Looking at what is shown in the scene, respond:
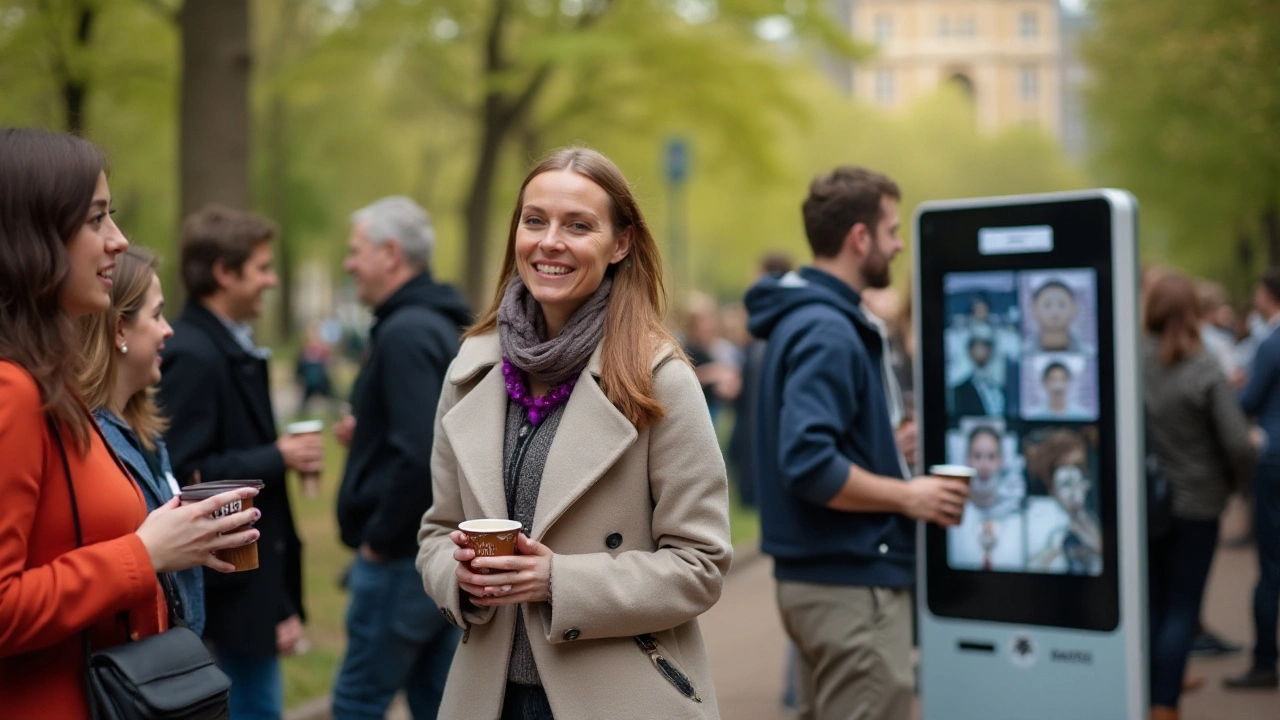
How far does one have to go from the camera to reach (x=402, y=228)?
16.7 feet

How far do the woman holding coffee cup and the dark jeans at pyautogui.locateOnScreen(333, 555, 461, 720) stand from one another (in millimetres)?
1742

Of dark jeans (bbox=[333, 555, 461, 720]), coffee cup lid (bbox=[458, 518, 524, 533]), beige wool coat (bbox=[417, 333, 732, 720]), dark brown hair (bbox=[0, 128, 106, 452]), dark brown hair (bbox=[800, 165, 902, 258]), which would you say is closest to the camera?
dark brown hair (bbox=[0, 128, 106, 452])

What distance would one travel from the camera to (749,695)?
25.1 feet

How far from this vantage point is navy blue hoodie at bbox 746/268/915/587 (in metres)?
4.23

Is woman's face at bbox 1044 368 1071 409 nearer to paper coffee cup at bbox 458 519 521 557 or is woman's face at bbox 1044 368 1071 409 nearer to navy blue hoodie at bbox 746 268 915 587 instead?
navy blue hoodie at bbox 746 268 915 587

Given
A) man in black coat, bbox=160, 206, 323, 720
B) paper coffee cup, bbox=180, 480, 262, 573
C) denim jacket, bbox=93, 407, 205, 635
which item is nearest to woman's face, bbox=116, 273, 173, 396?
denim jacket, bbox=93, 407, 205, 635

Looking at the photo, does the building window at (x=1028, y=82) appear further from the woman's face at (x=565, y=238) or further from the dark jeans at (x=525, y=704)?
the dark jeans at (x=525, y=704)

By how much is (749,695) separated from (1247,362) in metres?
8.39

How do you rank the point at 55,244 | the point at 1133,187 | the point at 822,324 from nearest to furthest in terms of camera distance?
the point at 55,244 < the point at 822,324 < the point at 1133,187

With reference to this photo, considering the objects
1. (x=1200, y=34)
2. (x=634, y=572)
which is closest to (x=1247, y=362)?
(x=1200, y=34)

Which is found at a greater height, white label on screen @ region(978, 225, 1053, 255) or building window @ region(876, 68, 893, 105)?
building window @ region(876, 68, 893, 105)

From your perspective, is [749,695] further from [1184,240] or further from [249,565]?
[1184,240]

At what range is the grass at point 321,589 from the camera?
6965 millimetres

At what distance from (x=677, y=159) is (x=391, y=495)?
974 cm
